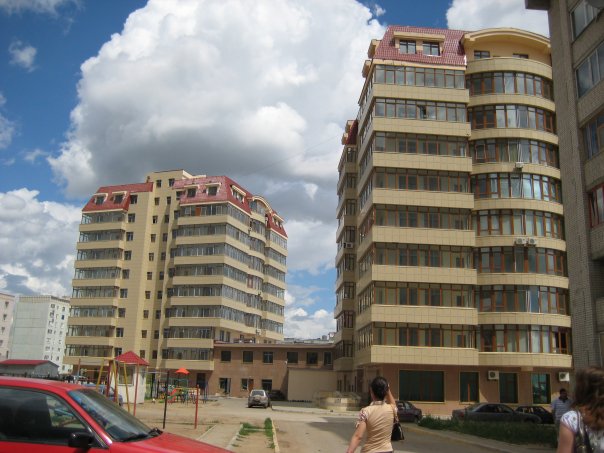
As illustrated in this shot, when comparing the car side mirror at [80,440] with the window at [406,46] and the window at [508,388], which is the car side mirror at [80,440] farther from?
the window at [406,46]

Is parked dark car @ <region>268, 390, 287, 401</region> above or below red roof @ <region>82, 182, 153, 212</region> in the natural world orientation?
below

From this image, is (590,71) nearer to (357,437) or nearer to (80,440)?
(357,437)

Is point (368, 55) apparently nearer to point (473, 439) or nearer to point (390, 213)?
point (390, 213)

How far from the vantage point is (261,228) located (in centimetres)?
9381

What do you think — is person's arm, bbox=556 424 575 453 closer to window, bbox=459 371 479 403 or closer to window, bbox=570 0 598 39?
window, bbox=570 0 598 39

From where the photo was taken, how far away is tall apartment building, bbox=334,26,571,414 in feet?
144

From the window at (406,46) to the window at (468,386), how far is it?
24801 millimetres

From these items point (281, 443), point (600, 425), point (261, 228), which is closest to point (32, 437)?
point (600, 425)

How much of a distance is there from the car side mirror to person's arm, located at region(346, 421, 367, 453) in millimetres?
2643

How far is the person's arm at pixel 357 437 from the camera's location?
684cm

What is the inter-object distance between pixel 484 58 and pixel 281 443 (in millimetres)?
37875

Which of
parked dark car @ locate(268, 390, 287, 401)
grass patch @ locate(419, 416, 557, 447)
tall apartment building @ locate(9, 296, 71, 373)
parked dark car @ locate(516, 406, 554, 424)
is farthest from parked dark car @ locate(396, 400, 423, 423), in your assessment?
tall apartment building @ locate(9, 296, 71, 373)

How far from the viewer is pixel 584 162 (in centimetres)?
2156

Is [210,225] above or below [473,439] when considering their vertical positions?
above
